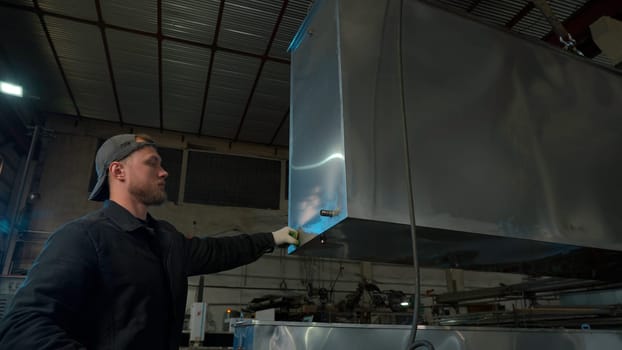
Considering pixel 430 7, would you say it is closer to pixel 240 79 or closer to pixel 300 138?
pixel 300 138

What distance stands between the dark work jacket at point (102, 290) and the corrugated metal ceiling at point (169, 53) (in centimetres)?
440

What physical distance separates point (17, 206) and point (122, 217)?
274 inches

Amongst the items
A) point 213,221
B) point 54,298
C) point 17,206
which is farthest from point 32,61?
point 54,298

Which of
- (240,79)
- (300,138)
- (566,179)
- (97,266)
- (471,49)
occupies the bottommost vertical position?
(97,266)

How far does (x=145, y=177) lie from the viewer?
4.81 feet

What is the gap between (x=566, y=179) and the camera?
1396 millimetres

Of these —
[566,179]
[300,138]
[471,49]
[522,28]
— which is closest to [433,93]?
[471,49]

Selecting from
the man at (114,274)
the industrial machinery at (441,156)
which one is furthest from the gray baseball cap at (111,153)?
the industrial machinery at (441,156)

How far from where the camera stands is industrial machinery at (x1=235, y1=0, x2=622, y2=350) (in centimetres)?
113

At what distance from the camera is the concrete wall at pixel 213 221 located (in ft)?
23.7

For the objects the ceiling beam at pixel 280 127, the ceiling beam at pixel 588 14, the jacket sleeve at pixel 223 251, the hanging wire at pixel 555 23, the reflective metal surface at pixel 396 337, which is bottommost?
the reflective metal surface at pixel 396 337

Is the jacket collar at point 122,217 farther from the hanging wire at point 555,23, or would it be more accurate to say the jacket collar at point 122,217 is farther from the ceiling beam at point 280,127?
the ceiling beam at point 280,127

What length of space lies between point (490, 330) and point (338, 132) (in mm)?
783

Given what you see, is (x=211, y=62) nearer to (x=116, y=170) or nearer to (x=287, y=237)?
(x=116, y=170)
